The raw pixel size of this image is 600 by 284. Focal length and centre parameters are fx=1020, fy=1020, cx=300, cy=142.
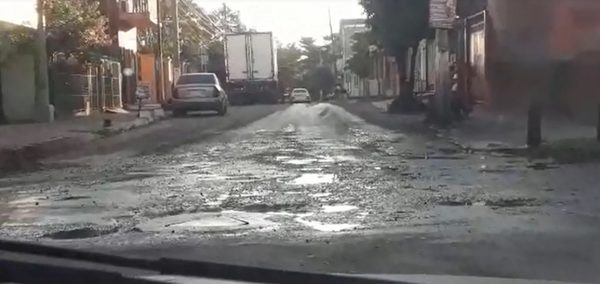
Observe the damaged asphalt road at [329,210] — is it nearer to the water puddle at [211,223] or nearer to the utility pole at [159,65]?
the water puddle at [211,223]

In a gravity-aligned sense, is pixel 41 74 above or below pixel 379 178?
above

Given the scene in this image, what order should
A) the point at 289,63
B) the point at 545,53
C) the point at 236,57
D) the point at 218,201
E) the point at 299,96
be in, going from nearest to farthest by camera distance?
the point at 545,53
the point at 218,201
the point at 236,57
the point at 299,96
the point at 289,63

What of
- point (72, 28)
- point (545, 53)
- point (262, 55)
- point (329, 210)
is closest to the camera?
point (545, 53)

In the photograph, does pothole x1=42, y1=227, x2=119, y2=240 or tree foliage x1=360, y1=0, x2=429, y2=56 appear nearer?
pothole x1=42, y1=227, x2=119, y2=240

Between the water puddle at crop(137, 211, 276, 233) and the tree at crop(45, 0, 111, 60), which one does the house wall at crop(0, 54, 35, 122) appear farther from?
the water puddle at crop(137, 211, 276, 233)

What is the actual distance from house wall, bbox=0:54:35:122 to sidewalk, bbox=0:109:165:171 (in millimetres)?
1173

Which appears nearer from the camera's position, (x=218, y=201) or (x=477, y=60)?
(x=477, y=60)

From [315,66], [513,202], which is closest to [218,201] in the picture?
[513,202]

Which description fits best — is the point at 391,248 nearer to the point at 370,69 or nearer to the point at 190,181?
the point at 190,181

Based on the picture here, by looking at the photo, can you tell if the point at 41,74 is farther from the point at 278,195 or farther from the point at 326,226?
the point at 326,226

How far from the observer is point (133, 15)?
4400 cm

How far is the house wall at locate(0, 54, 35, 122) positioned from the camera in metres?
28.9

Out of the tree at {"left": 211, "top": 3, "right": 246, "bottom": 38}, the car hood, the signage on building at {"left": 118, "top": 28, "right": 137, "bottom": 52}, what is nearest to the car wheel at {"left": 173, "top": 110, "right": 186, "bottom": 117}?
the signage on building at {"left": 118, "top": 28, "right": 137, "bottom": 52}

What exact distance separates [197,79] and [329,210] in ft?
91.9
